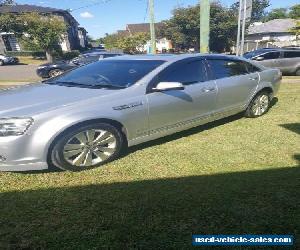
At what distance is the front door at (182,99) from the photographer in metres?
4.50

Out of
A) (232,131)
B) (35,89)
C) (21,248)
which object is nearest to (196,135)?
(232,131)

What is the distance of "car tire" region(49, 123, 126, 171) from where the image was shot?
3764 mm

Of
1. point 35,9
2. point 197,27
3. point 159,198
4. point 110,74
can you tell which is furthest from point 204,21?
point 197,27

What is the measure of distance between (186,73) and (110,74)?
121cm

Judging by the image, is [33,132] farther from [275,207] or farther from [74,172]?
[275,207]

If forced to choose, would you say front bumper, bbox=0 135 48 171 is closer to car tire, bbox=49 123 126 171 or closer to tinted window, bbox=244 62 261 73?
car tire, bbox=49 123 126 171

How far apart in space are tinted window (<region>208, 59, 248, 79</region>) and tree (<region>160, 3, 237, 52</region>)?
41.8 meters

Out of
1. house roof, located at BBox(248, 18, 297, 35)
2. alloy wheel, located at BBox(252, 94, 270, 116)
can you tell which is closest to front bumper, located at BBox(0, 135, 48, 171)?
alloy wheel, located at BBox(252, 94, 270, 116)

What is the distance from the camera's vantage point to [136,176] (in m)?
3.88

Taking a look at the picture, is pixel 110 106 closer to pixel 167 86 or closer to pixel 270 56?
pixel 167 86

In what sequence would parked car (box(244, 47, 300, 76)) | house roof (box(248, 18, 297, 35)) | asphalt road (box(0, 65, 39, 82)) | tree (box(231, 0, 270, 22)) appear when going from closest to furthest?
parked car (box(244, 47, 300, 76)), asphalt road (box(0, 65, 39, 82)), house roof (box(248, 18, 297, 35)), tree (box(231, 0, 270, 22))

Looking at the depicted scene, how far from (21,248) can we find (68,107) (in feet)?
5.55

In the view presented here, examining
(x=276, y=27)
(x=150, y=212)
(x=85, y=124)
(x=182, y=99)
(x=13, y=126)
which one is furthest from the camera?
(x=276, y=27)

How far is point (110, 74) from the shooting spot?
4664 millimetres
